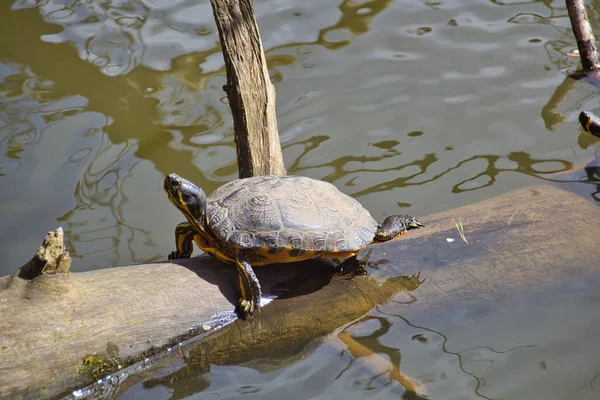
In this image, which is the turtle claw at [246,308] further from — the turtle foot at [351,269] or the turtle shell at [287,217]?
the turtle foot at [351,269]

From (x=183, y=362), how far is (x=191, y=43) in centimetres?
386

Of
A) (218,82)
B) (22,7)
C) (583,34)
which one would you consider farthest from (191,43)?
(583,34)

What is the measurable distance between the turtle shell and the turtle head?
0.08m

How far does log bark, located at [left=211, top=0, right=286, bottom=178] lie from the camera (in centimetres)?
364

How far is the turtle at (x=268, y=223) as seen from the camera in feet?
9.73

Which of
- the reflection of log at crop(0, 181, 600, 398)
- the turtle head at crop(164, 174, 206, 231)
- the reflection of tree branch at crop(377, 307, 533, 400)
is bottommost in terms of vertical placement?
the reflection of tree branch at crop(377, 307, 533, 400)

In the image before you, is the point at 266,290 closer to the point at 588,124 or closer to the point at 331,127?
the point at 331,127

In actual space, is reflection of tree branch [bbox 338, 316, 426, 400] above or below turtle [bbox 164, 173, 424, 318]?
below

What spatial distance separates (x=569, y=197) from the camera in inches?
148

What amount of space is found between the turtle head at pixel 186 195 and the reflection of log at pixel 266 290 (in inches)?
11.8

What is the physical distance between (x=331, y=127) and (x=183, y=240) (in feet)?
7.07

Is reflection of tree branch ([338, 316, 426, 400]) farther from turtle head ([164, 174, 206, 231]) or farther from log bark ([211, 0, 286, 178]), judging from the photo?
log bark ([211, 0, 286, 178])

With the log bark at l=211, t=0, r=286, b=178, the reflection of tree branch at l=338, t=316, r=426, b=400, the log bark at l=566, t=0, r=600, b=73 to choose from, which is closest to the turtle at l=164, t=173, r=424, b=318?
the reflection of tree branch at l=338, t=316, r=426, b=400

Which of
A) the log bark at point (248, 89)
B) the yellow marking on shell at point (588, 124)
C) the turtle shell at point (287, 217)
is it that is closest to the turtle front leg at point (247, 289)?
the turtle shell at point (287, 217)
